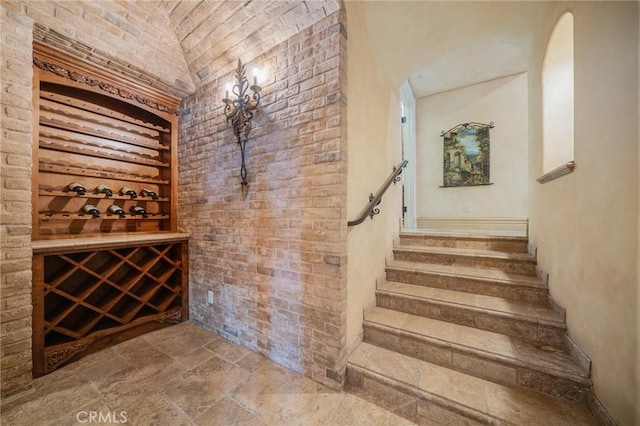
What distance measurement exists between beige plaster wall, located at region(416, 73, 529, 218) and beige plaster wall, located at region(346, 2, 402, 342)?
6.51 feet

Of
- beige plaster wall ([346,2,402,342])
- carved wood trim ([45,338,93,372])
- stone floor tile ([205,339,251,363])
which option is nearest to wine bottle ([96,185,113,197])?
carved wood trim ([45,338,93,372])

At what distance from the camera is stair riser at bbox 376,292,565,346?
1468 millimetres

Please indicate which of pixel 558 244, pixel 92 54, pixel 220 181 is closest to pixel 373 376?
pixel 558 244

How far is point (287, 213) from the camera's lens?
171cm

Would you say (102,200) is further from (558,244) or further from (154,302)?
(558,244)

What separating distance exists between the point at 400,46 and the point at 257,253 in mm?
2171

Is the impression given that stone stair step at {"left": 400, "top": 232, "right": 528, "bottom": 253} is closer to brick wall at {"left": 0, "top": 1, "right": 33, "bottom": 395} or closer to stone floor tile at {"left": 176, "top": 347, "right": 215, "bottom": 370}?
stone floor tile at {"left": 176, "top": 347, "right": 215, "bottom": 370}

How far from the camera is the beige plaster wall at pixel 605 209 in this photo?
94 centimetres

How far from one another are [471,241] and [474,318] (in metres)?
0.94

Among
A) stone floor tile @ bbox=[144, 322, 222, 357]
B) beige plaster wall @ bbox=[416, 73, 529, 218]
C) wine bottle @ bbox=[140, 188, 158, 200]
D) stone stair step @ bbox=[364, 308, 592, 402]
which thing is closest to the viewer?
stone stair step @ bbox=[364, 308, 592, 402]

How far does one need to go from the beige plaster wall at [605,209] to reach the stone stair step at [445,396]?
252 millimetres

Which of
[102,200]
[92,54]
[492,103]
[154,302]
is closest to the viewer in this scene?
[92,54]

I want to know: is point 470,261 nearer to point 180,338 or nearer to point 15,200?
point 180,338

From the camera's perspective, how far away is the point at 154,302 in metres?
2.37
